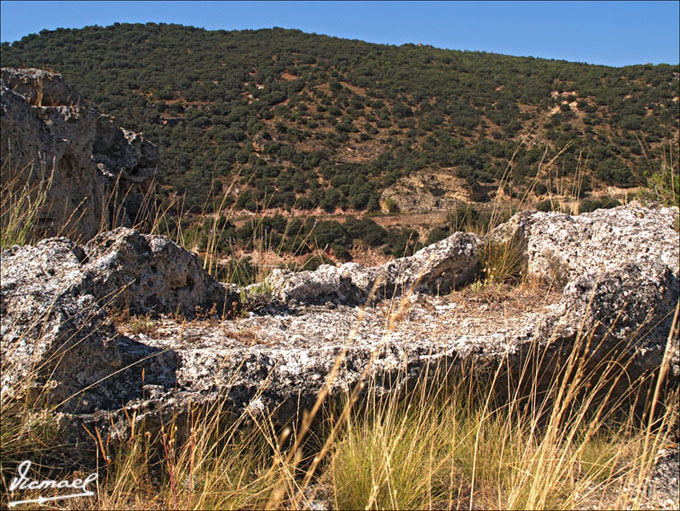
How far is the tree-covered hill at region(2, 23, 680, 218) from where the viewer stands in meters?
27.0

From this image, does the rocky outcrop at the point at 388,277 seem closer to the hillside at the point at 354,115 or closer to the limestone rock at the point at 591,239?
the limestone rock at the point at 591,239

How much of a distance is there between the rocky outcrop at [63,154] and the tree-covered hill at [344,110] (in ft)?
34.0

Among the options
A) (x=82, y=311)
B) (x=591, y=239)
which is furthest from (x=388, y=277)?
(x=82, y=311)

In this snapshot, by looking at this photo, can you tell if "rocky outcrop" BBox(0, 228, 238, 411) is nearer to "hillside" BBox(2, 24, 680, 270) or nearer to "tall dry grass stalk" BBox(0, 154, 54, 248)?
"tall dry grass stalk" BBox(0, 154, 54, 248)

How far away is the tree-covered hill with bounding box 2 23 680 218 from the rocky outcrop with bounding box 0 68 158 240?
10.4m

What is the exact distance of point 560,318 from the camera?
2.93m

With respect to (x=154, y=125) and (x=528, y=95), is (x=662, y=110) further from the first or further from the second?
(x=154, y=125)

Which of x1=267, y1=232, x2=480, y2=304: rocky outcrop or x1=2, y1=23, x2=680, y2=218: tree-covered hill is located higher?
x1=2, y1=23, x2=680, y2=218: tree-covered hill

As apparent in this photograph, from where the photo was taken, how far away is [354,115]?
129 ft

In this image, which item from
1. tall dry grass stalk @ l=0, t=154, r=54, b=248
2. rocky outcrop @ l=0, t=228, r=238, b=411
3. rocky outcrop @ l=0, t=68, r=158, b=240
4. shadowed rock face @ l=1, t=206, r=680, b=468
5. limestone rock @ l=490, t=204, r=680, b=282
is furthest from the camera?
rocky outcrop @ l=0, t=68, r=158, b=240

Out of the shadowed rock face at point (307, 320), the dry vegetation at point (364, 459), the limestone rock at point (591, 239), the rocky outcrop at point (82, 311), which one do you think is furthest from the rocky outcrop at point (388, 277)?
the dry vegetation at point (364, 459)

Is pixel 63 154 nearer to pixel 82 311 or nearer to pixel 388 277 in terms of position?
pixel 388 277

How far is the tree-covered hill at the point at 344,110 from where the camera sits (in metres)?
27.0

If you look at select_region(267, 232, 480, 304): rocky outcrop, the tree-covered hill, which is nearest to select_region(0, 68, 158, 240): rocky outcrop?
select_region(267, 232, 480, 304): rocky outcrop
